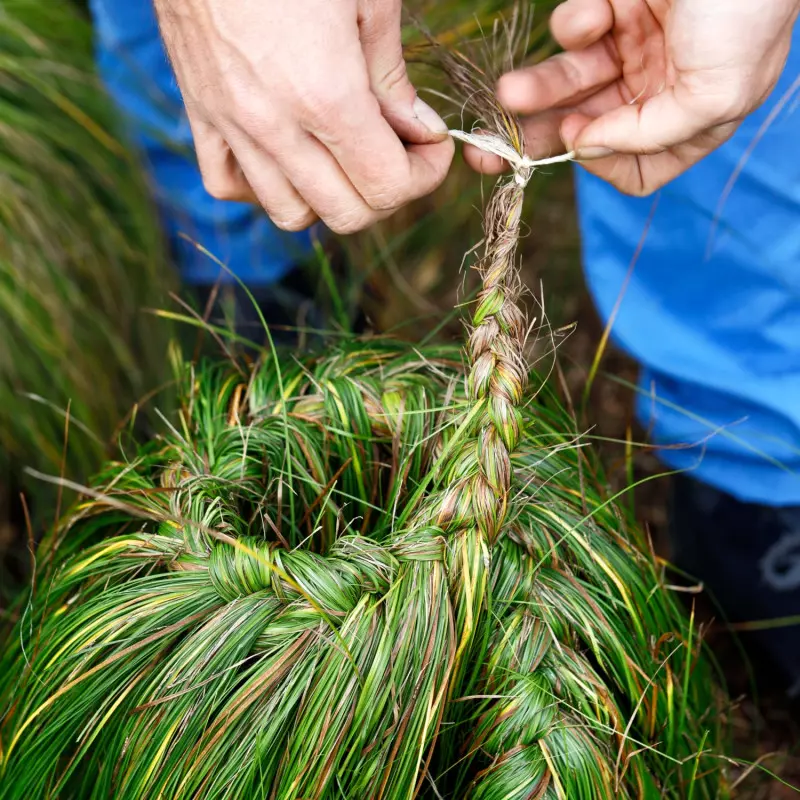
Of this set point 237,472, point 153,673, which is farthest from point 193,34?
point 153,673

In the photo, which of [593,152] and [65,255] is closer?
[593,152]

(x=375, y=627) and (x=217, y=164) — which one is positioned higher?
(x=217, y=164)

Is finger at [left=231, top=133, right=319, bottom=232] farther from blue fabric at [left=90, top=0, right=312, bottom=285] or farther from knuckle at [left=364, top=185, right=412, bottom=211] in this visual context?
blue fabric at [left=90, top=0, right=312, bottom=285]

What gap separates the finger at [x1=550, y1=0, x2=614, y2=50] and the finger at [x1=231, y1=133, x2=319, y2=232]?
30cm

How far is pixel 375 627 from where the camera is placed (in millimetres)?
574

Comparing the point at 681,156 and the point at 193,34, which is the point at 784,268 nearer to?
the point at 681,156

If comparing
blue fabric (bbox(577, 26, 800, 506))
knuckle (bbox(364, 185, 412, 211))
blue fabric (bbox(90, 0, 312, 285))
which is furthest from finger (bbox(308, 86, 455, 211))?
blue fabric (bbox(90, 0, 312, 285))

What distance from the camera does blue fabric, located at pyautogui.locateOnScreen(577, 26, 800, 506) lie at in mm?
838

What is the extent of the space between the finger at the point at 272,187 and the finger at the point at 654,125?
Answer: 0.26 metres

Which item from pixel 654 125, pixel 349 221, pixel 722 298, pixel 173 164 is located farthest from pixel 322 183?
pixel 173 164

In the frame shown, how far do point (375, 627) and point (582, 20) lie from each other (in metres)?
0.59

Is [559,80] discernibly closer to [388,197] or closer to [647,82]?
[647,82]

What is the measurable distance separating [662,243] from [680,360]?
15 centimetres

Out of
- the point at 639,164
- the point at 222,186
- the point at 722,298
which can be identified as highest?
the point at 222,186
